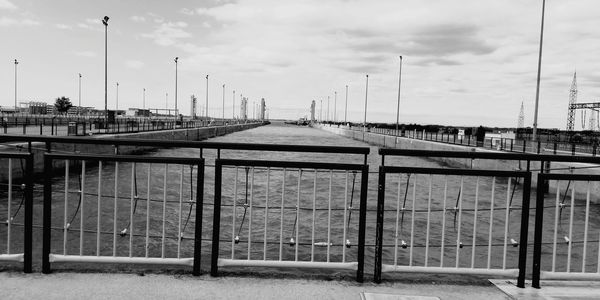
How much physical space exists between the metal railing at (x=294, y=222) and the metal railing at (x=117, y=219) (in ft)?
1.65

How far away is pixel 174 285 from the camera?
15.0 ft

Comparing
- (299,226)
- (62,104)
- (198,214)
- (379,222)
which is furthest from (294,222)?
(62,104)

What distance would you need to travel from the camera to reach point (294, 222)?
1515 centimetres

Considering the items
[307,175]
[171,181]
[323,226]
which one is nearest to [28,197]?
[323,226]

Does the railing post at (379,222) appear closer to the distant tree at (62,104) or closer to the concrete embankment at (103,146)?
the concrete embankment at (103,146)

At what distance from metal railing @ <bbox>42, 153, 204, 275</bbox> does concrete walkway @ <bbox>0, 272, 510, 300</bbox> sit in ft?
0.68

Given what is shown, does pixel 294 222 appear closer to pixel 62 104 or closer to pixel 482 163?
pixel 482 163

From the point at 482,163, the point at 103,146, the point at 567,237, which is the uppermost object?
the point at 103,146

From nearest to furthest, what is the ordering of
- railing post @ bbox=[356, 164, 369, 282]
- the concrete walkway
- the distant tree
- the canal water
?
the concrete walkway < railing post @ bbox=[356, 164, 369, 282] < the canal water < the distant tree

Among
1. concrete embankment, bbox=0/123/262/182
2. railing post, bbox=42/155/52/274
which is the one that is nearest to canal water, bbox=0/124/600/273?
railing post, bbox=42/155/52/274

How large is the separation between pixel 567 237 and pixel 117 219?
10.8 m

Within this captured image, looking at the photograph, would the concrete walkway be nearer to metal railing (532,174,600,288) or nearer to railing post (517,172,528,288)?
railing post (517,172,528,288)

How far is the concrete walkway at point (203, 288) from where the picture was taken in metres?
4.31

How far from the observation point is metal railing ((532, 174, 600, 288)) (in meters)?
4.88
